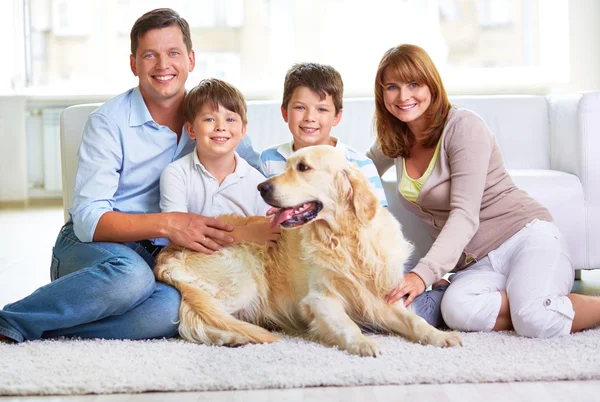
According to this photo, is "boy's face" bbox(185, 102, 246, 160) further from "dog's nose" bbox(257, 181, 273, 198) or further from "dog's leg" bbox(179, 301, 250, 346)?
"dog's leg" bbox(179, 301, 250, 346)

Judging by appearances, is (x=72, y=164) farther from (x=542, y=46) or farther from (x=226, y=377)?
(x=542, y=46)

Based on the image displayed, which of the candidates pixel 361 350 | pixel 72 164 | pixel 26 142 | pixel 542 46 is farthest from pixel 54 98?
pixel 361 350

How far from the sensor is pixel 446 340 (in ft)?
6.95

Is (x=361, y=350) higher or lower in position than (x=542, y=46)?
lower

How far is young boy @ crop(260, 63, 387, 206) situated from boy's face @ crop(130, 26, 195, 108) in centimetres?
40

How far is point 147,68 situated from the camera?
2521mm

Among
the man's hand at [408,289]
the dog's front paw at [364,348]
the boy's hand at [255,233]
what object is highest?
the boy's hand at [255,233]

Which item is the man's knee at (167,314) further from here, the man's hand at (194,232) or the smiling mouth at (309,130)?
the smiling mouth at (309,130)

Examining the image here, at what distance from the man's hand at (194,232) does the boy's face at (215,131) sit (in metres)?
0.25

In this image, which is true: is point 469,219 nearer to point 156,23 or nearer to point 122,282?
point 122,282

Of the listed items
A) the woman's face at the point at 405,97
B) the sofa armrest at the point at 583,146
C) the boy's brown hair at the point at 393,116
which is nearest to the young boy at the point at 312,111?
the boy's brown hair at the point at 393,116

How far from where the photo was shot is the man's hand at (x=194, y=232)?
2312 mm

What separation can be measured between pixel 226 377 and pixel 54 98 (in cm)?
563

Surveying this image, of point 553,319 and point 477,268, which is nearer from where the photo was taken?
point 553,319
